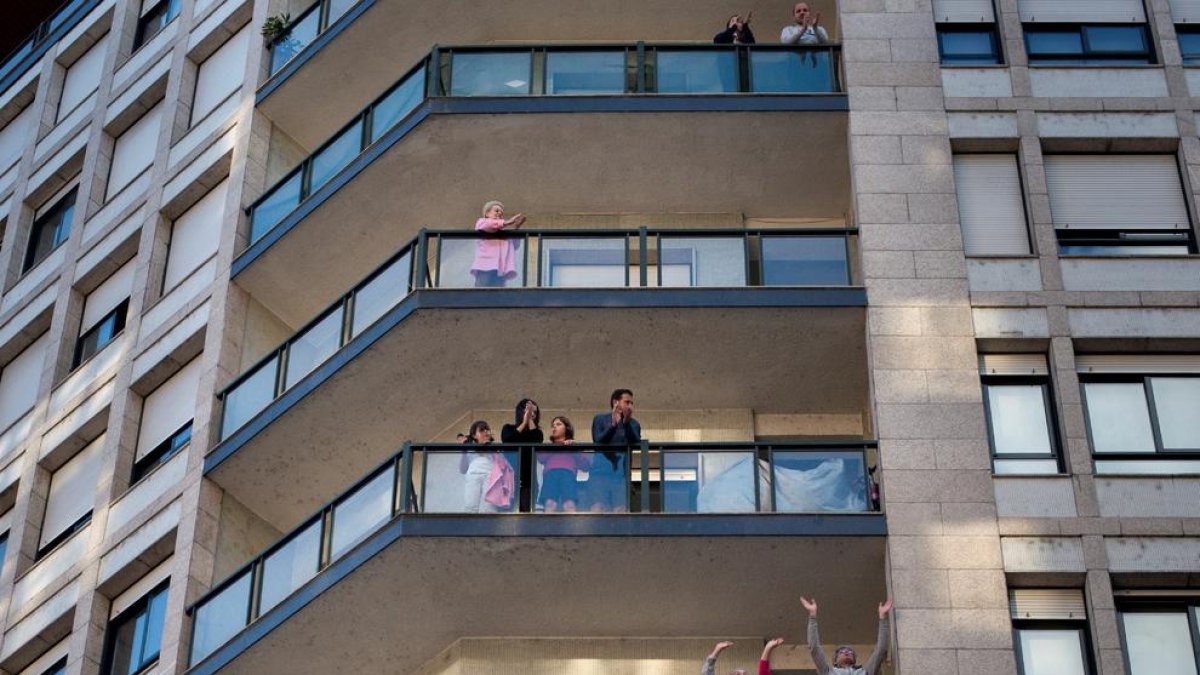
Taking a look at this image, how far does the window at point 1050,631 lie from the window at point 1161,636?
0.47 metres

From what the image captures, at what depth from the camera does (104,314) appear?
121 feet

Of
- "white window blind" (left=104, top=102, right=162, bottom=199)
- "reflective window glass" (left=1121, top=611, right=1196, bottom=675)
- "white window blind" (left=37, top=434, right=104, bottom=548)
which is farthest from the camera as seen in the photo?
"white window blind" (left=104, top=102, right=162, bottom=199)

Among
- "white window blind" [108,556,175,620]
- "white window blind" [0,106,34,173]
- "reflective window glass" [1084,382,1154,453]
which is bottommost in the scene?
"white window blind" [108,556,175,620]

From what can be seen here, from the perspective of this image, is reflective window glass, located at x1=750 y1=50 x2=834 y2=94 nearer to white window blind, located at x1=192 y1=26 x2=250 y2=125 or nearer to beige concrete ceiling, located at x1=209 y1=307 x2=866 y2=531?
beige concrete ceiling, located at x1=209 y1=307 x2=866 y2=531

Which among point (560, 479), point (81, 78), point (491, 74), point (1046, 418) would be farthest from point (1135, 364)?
point (81, 78)

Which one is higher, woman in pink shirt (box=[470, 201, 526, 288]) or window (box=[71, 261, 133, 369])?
window (box=[71, 261, 133, 369])

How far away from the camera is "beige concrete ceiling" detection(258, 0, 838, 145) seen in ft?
109

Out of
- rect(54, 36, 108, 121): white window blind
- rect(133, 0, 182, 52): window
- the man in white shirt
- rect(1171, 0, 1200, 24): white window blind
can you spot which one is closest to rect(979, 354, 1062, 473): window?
the man in white shirt

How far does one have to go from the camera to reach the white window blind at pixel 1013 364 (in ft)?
89.5

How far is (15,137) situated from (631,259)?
19.0 m

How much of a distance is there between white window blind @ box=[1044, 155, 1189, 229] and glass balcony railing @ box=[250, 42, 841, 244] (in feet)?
11.0

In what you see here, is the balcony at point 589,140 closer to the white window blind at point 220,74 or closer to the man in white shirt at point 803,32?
the man in white shirt at point 803,32

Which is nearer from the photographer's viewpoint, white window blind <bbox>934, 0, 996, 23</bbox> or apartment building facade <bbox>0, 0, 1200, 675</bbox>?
apartment building facade <bbox>0, 0, 1200, 675</bbox>

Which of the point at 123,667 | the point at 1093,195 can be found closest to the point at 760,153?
the point at 1093,195
